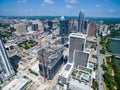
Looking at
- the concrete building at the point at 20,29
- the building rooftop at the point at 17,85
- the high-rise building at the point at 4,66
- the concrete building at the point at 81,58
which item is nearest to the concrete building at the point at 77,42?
the concrete building at the point at 81,58

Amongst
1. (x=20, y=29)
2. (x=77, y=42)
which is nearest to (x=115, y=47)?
(x=77, y=42)

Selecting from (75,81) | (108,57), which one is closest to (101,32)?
(108,57)

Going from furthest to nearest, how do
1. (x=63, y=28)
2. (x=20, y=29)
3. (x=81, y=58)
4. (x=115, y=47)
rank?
(x=20, y=29), (x=115, y=47), (x=63, y=28), (x=81, y=58)

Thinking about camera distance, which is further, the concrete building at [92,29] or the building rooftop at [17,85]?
the concrete building at [92,29]

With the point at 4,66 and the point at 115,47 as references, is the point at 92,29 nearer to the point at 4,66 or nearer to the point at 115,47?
the point at 115,47

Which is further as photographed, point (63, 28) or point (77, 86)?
point (63, 28)

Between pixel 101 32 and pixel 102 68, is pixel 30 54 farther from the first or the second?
pixel 101 32

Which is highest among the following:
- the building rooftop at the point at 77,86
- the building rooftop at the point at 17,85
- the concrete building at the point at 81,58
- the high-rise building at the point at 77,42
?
the high-rise building at the point at 77,42

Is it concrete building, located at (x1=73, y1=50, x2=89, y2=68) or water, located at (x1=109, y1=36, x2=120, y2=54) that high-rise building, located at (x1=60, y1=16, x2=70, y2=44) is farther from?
water, located at (x1=109, y1=36, x2=120, y2=54)

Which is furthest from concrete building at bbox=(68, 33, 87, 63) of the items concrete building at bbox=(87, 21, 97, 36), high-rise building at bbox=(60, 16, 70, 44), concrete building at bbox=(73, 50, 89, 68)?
concrete building at bbox=(87, 21, 97, 36)

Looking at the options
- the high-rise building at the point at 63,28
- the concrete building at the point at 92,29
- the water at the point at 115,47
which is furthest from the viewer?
the concrete building at the point at 92,29

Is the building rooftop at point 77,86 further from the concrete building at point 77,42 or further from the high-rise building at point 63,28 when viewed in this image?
the high-rise building at point 63,28
